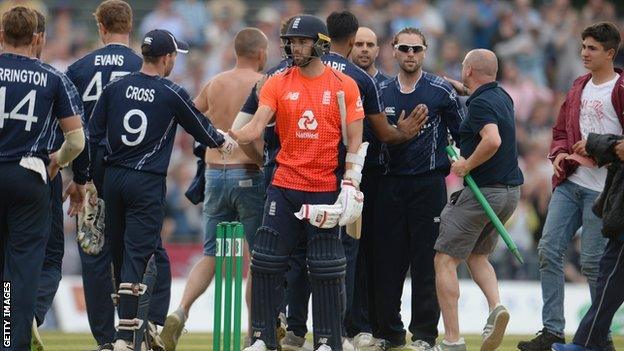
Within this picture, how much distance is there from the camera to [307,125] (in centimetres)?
1016

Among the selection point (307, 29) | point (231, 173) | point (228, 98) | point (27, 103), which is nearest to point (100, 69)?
point (228, 98)

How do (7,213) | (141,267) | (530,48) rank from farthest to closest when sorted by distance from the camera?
(530,48)
(141,267)
(7,213)

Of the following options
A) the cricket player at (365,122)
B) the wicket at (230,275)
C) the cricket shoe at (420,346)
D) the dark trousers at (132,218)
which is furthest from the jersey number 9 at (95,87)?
the cricket shoe at (420,346)

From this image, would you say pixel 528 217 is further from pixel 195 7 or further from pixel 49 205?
pixel 49 205

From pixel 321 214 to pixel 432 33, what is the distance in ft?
46.6

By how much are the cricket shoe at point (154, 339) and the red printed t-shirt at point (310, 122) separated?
1.95 metres

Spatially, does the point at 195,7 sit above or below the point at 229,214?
above

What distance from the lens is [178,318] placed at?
1187cm

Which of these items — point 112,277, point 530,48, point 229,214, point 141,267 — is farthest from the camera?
point 530,48

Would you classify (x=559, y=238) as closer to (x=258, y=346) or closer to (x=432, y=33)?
(x=258, y=346)

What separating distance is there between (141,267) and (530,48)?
14.4m

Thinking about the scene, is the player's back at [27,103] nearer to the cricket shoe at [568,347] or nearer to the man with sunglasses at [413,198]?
A: the man with sunglasses at [413,198]

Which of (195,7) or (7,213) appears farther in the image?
(195,7)

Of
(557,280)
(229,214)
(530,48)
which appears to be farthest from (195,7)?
(557,280)
